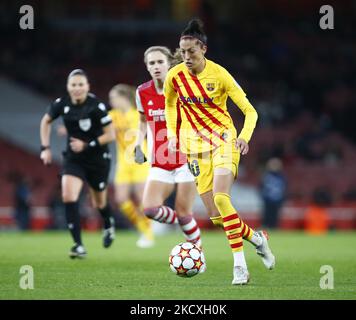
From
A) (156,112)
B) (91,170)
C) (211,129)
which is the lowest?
(211,129)

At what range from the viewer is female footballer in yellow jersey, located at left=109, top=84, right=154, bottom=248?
16.4m

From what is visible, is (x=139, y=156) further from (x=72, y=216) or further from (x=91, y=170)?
(x=72, y=216)

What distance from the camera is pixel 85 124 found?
1241 cm

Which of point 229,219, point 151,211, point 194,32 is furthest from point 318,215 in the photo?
point 194,32

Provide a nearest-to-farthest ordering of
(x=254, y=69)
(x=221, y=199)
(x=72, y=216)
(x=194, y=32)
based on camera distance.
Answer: (x=221, y=199) → (x=194, y=32) → (x=72, y=216) → (x=254, y=69)

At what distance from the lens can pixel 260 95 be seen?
1229 inches

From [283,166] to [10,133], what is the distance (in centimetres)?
906

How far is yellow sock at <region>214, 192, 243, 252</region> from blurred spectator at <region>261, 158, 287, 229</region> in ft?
50.2

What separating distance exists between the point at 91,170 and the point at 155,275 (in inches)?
123

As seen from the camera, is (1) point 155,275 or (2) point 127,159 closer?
(1) point 155,275

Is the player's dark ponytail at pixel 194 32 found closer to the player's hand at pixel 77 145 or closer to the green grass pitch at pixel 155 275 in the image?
the green grass pitch at pixel 155 275
